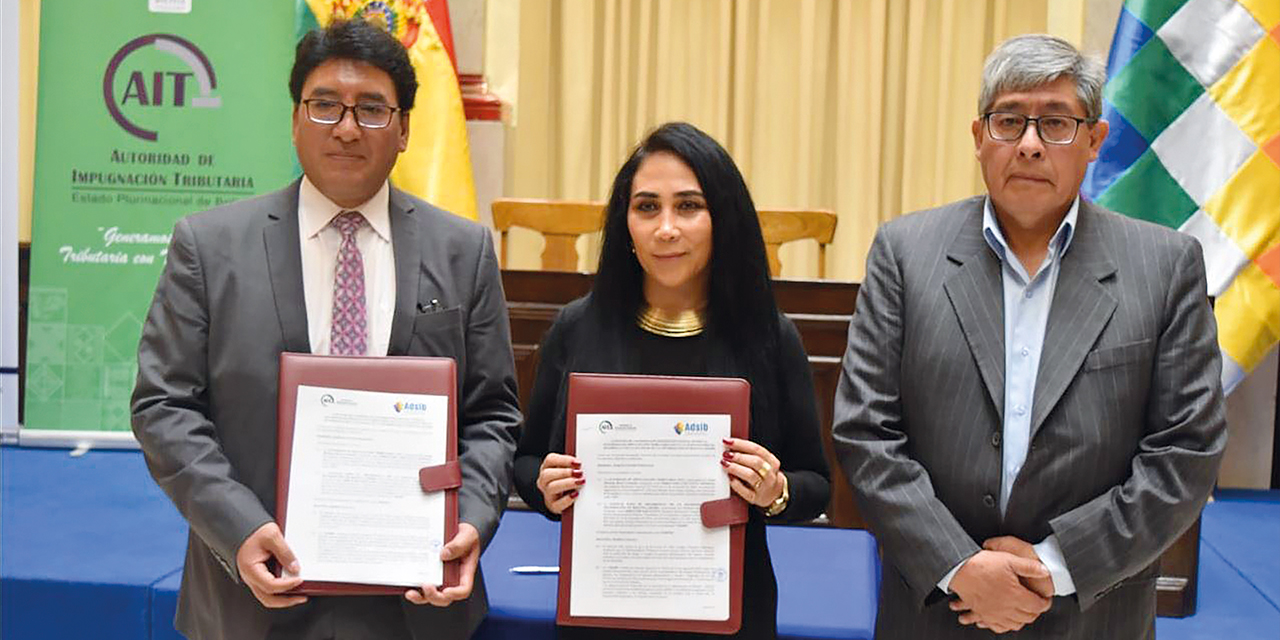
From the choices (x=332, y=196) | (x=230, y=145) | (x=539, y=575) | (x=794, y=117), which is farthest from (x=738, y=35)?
(x=332, y=196)

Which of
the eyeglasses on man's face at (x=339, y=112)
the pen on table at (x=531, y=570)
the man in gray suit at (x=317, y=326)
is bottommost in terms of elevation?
the pen on table at (x=531, y=570)

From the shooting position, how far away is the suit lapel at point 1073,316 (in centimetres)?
182

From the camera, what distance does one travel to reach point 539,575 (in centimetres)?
271

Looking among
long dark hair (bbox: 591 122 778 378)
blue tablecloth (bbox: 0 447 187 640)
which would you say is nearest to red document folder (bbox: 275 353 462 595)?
long dark hair (bbox: 591 122 778 378)

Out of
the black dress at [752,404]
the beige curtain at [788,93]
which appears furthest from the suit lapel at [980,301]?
the beige curtain at [788,93]

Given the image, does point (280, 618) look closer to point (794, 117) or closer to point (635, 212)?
point (635, 212)

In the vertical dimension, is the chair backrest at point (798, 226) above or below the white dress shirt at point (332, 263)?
above

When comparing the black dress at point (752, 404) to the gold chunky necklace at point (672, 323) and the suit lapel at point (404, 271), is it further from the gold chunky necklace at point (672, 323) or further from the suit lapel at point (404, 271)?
the suit lapel at point (404, 271)

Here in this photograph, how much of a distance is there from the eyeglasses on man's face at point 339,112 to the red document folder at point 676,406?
56 centimetres

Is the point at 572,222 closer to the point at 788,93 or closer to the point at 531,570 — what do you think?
the point at 531,570

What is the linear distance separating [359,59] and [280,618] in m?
0.94

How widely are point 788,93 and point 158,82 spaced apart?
313cm

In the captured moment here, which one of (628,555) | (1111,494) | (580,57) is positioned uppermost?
(580,57)

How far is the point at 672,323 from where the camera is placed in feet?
6.63
